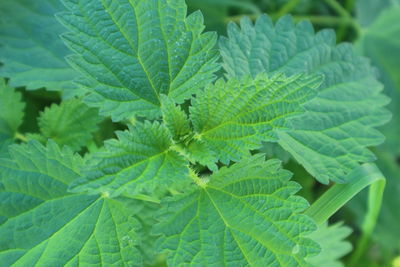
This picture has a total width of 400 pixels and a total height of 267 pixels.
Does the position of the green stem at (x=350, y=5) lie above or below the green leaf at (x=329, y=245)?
above

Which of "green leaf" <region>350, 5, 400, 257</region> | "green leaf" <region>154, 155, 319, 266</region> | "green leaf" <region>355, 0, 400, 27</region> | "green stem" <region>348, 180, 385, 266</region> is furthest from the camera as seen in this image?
"green leaf" <region>355, 0, 400, 27</region>

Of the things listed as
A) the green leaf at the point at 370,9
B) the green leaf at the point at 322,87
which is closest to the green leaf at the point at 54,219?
the green leaf at the point at 322,87

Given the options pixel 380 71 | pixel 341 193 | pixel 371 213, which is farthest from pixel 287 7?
pixel 341 193

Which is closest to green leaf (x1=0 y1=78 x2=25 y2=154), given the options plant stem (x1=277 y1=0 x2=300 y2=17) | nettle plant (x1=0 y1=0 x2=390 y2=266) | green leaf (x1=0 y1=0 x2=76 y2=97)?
green leaf (x1=0 y1=0 x2=76 y2=97)

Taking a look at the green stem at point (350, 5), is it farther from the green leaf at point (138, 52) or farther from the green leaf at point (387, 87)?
the green leaf at point (138, 52)

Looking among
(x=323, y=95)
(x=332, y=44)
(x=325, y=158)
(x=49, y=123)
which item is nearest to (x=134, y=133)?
(x=49, y=123)

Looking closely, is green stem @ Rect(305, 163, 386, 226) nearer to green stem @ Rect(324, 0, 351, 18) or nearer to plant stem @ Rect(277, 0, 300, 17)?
plant stem @ Rect(277, 0, 300, 17)

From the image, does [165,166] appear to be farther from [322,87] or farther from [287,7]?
[287,7]
